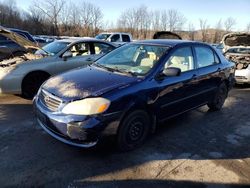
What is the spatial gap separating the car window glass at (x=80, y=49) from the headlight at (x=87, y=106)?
3902mm

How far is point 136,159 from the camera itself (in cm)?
388

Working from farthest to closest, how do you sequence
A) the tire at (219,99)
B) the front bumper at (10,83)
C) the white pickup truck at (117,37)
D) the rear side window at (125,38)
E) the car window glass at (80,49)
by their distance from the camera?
the rear side window at (125,38) < the white pickup truck at (117,37) < the car window glass at (80,49) < the front bumper at (10,83) < the tire at (219,99)

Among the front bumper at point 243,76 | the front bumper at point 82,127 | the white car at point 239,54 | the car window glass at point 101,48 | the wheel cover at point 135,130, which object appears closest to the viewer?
the front bumper at point 82,127

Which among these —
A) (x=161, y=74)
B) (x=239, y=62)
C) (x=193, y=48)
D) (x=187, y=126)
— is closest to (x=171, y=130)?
(x=187, y=126)

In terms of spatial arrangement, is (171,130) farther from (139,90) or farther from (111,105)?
(111,105)

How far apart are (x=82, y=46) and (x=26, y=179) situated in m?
4.85

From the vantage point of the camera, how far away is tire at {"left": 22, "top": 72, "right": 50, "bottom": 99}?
21.5 feet

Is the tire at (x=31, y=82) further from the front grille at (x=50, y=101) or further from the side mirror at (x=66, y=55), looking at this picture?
the front grille at (x=50, y=101)

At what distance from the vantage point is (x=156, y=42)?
514 cm

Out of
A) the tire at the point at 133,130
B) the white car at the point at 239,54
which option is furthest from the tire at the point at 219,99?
the white car at the point at 239,54

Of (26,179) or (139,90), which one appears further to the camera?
(139,90)

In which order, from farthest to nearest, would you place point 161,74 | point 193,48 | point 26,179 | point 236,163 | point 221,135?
point 193,48
point 221,135
point 161,74
point 236,163
point 26,179

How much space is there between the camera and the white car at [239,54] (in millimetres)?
9375

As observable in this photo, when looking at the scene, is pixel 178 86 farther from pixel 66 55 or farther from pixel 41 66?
pixel 41 66
